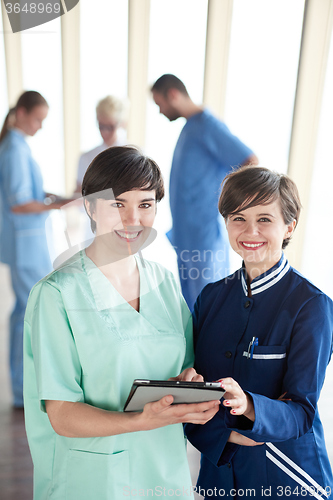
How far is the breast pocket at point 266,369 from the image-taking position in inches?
37.5

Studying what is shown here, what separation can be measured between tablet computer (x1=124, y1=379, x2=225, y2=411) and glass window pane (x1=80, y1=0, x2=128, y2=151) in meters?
1.31

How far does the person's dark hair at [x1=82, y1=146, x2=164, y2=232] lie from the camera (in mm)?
903

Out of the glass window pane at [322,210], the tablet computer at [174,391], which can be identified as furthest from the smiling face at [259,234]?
the glass window pane at [322,210]

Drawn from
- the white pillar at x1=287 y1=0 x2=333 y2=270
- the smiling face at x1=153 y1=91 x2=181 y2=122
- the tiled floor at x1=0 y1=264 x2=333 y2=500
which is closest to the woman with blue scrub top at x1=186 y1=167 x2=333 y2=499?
the tiled floor at x1=0 y1=264 x2=333 y2=500

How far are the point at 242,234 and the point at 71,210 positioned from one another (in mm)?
647

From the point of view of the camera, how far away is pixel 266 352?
96 cm

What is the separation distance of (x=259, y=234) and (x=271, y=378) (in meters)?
0.32

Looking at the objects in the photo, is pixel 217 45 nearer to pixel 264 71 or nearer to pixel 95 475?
pixel 264 71

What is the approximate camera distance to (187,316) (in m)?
1.10

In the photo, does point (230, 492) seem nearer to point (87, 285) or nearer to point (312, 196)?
point (87, 285)

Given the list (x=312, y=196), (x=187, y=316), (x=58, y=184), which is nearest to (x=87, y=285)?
(x=187, y=316)

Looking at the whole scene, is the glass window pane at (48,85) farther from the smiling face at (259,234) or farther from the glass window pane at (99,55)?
the smiling face at (259,234)

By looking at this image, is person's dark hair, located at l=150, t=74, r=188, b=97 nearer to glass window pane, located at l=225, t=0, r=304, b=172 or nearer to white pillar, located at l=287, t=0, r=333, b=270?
glass window pane, located at l=225, t=0, r=304, b=172

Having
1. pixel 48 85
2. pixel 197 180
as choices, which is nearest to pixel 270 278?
pixel 197 180
